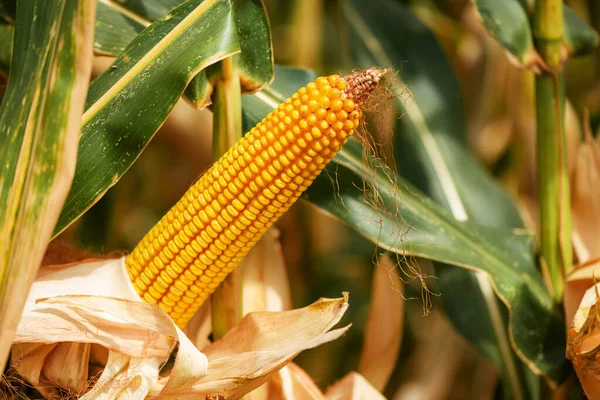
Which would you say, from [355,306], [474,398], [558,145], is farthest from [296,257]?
[558,145]

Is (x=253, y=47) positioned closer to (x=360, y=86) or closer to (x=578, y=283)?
(x=360, y=86)

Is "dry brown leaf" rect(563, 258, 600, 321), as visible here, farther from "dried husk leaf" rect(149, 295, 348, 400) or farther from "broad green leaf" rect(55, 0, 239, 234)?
"broad green leaf" rect(55, 0, 239, 234)

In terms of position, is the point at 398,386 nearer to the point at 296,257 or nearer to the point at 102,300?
the point at 296,257

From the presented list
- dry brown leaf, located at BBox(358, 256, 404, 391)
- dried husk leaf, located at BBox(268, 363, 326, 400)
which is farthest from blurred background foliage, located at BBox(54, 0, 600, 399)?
dried husk leaf, located at BBox(268, 363, 326, 400)

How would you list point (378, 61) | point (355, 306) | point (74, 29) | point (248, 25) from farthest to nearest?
point (355, 306) → point (378, 61) → point (248, 25) → point (74, 29)

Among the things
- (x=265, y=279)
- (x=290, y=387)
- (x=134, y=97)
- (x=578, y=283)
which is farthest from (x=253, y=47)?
(x=578, y=283)

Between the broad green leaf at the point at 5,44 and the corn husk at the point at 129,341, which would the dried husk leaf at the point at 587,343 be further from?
the broad green leaf at the point at 5,44

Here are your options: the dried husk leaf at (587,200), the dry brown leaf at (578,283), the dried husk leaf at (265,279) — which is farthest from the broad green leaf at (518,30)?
the dried husk leaf at (265,279)
